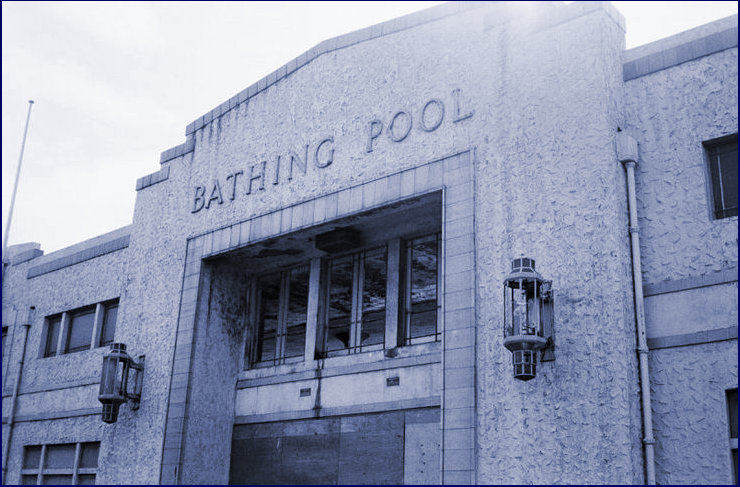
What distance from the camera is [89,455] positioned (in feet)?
54.2

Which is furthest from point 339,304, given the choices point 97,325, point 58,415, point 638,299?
point 58,415

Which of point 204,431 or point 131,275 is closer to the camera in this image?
point 204,431

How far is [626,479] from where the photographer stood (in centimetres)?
904

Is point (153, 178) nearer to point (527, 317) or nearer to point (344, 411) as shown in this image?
point (344, 411)

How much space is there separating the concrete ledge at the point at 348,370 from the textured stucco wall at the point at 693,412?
3452mm

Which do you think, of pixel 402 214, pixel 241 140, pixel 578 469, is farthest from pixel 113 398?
pixel 578 469

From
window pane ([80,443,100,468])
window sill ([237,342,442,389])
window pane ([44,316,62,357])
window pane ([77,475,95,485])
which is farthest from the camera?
window pane ([44,316,62,357])

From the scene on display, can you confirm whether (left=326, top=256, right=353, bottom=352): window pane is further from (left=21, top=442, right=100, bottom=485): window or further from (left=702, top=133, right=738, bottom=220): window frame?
(left=702, top=133, right=738, bottom=220): window frame

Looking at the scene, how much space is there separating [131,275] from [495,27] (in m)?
8.80

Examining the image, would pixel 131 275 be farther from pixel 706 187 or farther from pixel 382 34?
pixel 706 187

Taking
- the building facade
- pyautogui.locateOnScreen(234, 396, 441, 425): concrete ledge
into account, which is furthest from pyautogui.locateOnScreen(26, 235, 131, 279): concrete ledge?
pyautogui.locateOnScreen(234, 396, 441, 425): concrete ledge

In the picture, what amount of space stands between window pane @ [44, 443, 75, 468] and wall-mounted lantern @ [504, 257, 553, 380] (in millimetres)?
10651

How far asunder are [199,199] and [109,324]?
3.85 m

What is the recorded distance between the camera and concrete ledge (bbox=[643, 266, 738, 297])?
30.7 feet
